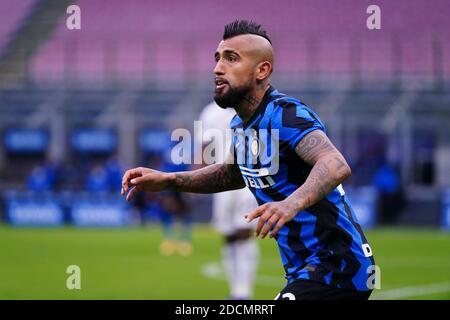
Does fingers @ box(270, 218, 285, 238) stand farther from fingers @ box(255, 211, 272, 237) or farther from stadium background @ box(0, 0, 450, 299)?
stadium background @ box(0, 0, 450, 299)

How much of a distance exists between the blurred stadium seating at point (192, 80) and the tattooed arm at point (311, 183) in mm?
18093

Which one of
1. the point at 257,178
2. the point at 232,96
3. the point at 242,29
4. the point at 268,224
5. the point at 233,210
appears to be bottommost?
the point at 233,210

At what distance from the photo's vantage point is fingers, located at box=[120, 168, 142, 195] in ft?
15.8

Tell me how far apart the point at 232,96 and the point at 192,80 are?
2094cm

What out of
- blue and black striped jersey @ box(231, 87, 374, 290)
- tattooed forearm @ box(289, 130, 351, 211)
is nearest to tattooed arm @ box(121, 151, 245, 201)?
blue and black striped jersey @ box(231, 87, 374, 290)

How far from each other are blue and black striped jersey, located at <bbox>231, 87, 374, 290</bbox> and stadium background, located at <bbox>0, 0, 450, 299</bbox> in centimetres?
1307

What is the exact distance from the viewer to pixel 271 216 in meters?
3.77

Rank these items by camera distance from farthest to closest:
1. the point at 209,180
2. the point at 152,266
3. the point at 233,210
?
1. the point at 152,266
2. the point at 233,210
3. the point at 209,180

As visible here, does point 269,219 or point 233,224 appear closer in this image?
point 269,219

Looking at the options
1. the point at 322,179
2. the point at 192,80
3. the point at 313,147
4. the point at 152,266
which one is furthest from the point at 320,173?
the point at 192,80

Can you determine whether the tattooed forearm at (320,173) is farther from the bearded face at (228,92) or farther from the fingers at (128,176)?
the fingers at (128,176)

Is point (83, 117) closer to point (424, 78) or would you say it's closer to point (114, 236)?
point (114, 236)

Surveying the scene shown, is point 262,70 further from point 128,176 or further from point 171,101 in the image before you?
point 171,101
